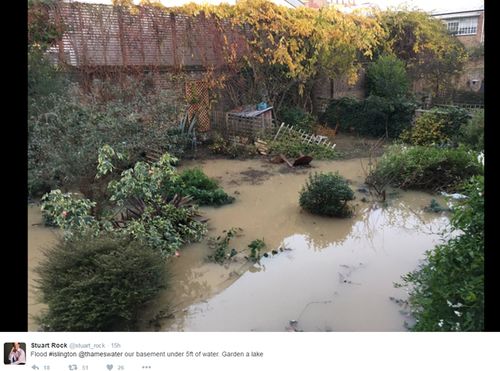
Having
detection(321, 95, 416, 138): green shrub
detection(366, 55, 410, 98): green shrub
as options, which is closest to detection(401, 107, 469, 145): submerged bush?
detection(321, 95, 416, 138): green shrub

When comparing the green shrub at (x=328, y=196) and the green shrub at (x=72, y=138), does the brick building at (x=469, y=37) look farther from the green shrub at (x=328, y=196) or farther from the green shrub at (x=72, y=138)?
the green shrub at (x=72, y=138)

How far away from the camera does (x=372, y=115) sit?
37.1ft

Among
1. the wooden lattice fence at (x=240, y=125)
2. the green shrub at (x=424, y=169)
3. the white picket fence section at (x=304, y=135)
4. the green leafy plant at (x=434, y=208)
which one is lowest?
the green leafy plant at (x=434, y=208)

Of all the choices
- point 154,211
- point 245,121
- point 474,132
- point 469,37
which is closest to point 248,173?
point 245,121

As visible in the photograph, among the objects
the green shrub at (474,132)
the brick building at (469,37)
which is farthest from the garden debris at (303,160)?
the brick building at (469,37)

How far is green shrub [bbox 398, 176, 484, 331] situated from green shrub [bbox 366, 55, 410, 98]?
36.2 feet

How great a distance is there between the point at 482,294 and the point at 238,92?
33.4 ft

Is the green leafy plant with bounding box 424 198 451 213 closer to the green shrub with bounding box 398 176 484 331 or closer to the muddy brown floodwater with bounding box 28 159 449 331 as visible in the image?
the muddy brown floodwater with bounding box 28 159 449 331

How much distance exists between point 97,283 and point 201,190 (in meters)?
3.61

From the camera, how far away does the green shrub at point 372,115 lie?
1090cm

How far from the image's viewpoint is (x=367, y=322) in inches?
143

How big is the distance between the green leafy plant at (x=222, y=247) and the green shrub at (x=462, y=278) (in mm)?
2965
